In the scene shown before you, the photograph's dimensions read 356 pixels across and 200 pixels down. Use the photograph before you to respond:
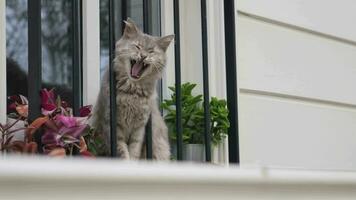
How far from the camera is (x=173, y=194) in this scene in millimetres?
1495

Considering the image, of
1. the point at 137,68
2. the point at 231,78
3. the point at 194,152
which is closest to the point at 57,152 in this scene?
the point at 137,68

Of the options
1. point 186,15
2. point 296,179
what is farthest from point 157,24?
point 296,179

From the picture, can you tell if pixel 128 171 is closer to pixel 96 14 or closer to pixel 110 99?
pixel 110 99

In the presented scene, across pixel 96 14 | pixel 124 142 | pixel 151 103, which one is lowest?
pixel 124 142

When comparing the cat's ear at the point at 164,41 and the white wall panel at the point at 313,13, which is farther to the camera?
the white wall panel at the point at 313,13

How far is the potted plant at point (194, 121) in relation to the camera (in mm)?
2229

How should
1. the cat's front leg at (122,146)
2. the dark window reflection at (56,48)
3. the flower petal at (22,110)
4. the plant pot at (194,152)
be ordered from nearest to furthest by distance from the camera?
1. the flower petal at (22,110)
2. the cat's front leg at (122,146)
3. the dark window reflection at (56,48)
4. the plant pot at (194,152)

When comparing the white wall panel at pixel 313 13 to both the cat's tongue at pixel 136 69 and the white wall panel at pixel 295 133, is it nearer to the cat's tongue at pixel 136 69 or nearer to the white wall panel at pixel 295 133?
the white wall panel at pixel 295 133

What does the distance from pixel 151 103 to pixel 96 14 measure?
40 centimetres

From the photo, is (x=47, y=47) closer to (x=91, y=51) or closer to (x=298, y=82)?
(x=91, y=51)

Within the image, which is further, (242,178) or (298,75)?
(298,75)

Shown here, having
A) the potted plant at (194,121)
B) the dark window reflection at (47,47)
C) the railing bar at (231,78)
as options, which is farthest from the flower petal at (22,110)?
the railing bar at (231,78)

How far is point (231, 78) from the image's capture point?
92.0 inches

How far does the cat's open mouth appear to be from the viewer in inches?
75.4
